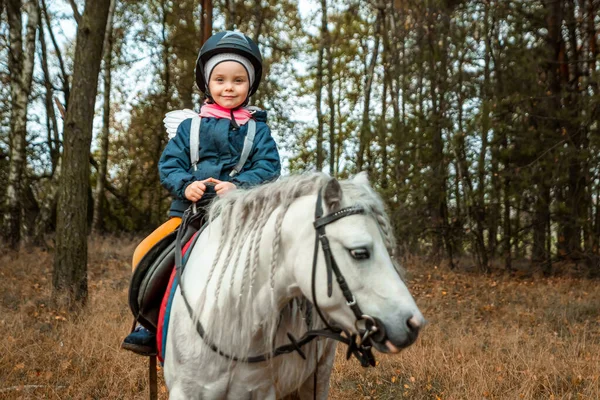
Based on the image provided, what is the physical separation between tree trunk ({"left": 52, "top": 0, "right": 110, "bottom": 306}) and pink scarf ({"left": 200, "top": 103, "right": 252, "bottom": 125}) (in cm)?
404

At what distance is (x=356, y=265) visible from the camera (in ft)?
5.87

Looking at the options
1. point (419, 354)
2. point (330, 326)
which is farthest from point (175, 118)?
point (419, 354)

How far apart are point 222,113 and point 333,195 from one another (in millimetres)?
1099

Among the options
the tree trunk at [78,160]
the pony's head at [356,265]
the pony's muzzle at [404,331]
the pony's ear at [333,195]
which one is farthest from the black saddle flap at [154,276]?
the tree trunk at [78,160]

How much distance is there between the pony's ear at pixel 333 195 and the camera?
1.86 m

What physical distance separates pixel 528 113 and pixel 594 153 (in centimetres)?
146

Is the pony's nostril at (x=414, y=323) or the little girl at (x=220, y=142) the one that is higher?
the little girl at (x=220, y=142)

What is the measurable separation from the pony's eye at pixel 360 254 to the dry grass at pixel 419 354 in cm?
293

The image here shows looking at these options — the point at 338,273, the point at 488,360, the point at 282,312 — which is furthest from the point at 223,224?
the point at 488,360

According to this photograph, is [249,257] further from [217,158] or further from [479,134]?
[479,134]

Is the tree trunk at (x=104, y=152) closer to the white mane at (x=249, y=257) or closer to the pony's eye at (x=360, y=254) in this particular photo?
the white mane at (x=249, y=257)

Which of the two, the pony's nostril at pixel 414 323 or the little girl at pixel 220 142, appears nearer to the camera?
the pony's nostril at pixel 414 323

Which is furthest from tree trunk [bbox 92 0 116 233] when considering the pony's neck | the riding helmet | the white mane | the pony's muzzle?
the pony's muzzle

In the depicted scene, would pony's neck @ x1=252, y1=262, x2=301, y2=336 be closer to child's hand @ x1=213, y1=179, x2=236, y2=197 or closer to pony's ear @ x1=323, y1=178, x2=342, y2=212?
pony's ear @ x1=323, y1=178, x2=342, y2=212
